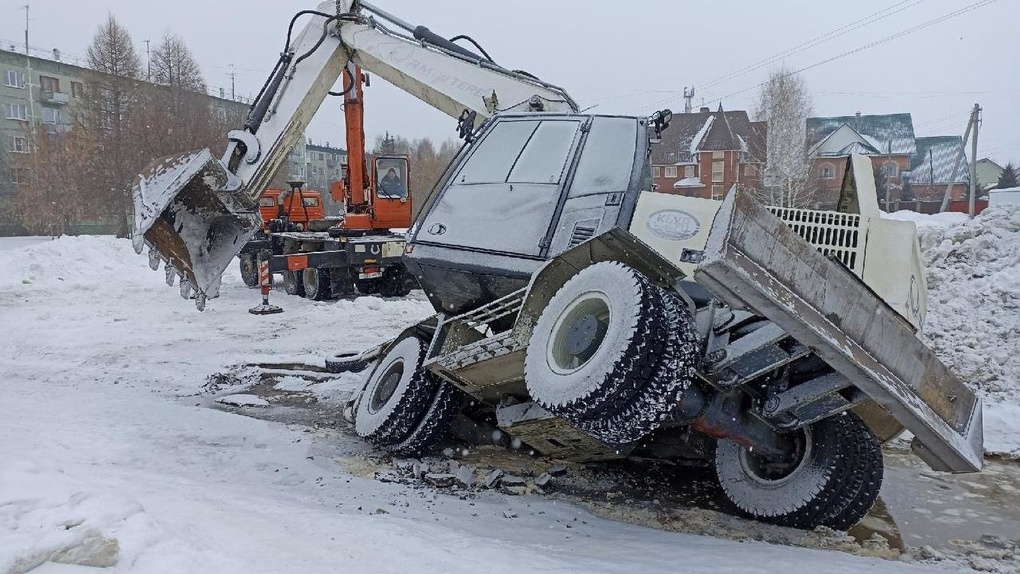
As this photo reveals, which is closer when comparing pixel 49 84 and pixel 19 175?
pixel 19 175

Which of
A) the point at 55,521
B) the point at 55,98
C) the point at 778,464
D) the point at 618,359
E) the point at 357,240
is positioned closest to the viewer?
the point at 55,521

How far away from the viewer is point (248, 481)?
14.2 ft

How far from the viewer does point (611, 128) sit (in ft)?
16.0

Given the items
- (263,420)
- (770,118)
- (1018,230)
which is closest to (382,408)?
(263,420)

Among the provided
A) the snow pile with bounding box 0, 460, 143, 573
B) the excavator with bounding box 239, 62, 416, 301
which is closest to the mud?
the snow pile with bounding box 0, 460, 143, 573

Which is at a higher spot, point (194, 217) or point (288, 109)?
point (288, 109)

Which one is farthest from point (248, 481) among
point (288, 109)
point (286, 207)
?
point (286, 207)

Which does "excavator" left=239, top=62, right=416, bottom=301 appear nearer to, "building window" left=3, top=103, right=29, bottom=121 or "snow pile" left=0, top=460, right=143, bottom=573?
"snow pile" left=0, top=460, right=143, bottom=573

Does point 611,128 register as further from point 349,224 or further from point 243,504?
point 349,224

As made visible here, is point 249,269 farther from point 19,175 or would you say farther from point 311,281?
point 19,175

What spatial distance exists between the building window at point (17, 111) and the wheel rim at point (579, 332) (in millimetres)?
52206

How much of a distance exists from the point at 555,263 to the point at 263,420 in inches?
128

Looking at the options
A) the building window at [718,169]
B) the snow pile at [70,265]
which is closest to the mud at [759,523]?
the snow pile at [70,265]

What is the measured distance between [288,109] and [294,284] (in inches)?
256
